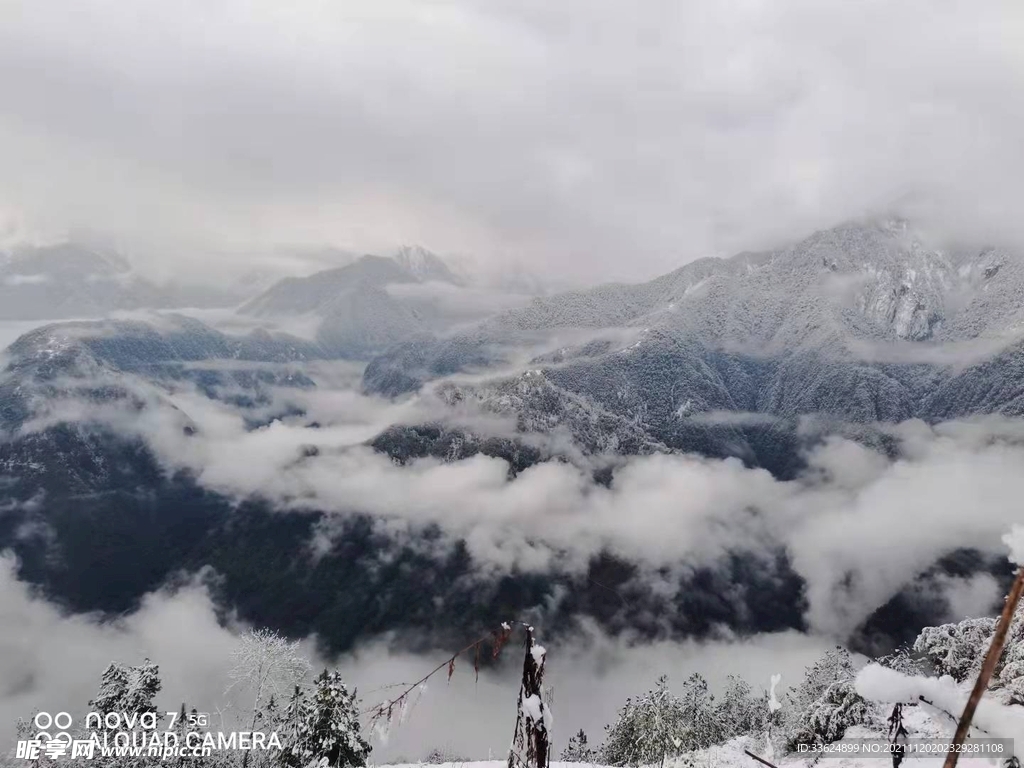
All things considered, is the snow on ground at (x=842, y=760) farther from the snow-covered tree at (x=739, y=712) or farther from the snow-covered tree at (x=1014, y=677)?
the snow-covered tree at (x=739, y=712)

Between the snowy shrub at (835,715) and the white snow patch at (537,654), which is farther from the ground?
the white snow patch at (537,654)

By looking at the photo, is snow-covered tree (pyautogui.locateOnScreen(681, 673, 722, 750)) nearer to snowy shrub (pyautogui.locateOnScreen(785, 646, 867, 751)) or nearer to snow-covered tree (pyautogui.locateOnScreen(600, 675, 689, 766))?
snow-covered tree (pyautogui.locateOnScreen(600, 675, 689, 766))

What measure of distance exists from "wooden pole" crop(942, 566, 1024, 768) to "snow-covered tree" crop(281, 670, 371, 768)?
44.9m

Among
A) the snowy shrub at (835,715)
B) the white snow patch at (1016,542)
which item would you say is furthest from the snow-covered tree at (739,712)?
the white snow patch at (1016,542)

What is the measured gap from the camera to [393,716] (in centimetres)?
788

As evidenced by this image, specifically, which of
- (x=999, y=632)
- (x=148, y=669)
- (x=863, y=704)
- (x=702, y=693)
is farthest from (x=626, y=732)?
(x=999, y=632)

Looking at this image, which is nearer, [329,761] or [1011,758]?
[1011,758]

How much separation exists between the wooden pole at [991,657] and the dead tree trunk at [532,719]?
420 centimetres

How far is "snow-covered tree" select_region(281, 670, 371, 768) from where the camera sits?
4188cm

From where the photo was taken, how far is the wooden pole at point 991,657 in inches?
145

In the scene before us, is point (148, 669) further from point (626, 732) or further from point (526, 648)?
point (526, 648)

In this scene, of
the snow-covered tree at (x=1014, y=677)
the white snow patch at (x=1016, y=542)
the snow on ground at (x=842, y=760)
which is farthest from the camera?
the snow on ground at (x=842, y=760)

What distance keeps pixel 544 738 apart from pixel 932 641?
44596 millimetres

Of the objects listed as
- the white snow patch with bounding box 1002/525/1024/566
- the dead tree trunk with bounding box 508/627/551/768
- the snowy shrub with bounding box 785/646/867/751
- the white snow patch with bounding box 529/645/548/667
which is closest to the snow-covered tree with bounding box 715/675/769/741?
the snowy shrub with bounding box 785/646/867/751
